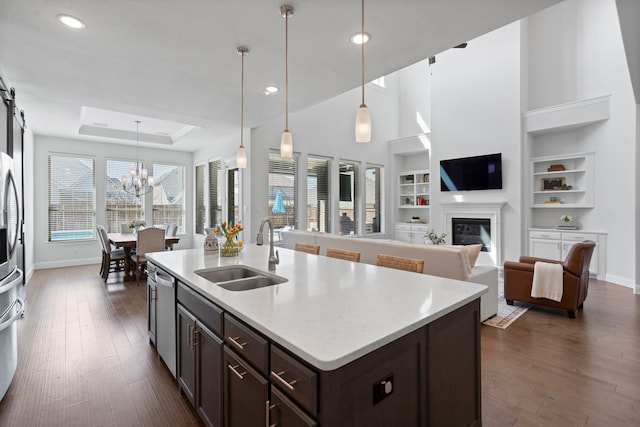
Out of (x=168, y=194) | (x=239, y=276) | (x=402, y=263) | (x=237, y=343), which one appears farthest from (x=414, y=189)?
(x=237, y=343)

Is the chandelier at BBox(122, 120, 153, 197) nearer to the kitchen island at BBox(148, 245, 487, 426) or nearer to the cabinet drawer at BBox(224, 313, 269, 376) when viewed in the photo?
the kitchen island at BBox(148, 245, 487, 426)

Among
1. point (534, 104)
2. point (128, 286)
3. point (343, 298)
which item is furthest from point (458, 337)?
point (534, 104)

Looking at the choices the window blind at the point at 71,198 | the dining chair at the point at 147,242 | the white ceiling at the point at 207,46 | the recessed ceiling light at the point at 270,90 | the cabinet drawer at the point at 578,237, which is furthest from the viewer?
the window blind at the point at 71,198

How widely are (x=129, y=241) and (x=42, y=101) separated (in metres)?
2.36

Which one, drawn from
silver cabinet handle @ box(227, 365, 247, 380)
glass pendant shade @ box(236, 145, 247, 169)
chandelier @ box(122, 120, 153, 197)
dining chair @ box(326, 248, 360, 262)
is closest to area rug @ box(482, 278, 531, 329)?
dining chair @ box(326, 248, 360, 262)

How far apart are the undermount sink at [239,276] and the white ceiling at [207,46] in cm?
195

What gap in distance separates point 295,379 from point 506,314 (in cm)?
355

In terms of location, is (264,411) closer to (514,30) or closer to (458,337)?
(458,337)

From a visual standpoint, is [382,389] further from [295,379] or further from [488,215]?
[488,215]

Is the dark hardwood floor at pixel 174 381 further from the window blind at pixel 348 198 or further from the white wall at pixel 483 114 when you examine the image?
the window blind at pixel 348 198

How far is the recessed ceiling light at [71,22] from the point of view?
2.41m

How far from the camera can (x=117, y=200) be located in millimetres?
7391

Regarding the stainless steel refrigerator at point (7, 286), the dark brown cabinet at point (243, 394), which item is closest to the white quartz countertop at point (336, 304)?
the dark brown cabinet at point (243, 394)

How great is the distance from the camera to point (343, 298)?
5.05 ft
